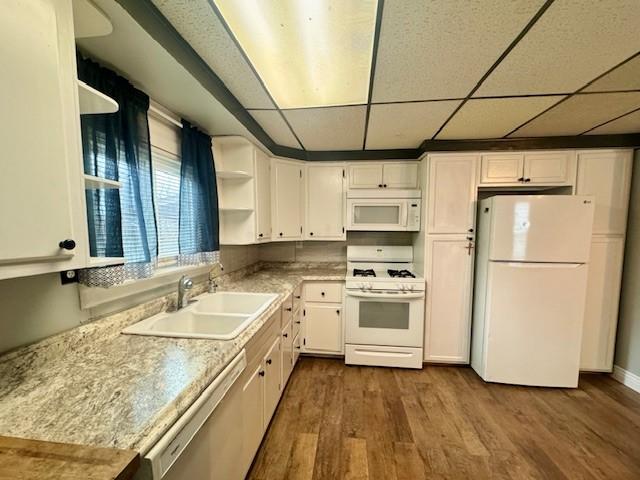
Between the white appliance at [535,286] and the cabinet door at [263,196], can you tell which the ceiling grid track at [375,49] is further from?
the white appliance at [535,286]

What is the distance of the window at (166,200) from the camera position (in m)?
1.64

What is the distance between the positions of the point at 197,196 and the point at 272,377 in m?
1.39

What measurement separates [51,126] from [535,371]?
11.2 feet

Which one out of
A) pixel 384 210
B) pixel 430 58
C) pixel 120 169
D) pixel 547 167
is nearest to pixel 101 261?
pixel 120 169

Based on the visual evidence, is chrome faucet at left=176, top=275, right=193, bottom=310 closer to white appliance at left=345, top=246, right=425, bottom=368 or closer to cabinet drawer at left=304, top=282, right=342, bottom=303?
cabinet drawer at left=304, top=282, right=342, bottom=303

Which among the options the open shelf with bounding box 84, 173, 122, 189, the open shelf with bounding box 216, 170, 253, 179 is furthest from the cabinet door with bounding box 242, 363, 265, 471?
the open shelf with bounding box 216, 170, 253, 179

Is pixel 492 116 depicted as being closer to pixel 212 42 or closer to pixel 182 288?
pixel 212 42

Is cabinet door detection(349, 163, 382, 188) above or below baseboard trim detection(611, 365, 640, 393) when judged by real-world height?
above

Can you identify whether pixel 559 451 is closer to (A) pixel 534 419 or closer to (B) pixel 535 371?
(A) pixel 534 419

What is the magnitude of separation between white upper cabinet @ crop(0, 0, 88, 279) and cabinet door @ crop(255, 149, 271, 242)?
1.53m

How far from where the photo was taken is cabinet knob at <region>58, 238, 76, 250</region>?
2.40ft

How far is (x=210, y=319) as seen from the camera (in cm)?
157

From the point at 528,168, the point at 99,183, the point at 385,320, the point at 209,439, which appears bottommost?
the point at 385,320

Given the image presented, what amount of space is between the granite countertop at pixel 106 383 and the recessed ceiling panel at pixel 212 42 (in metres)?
1.35
